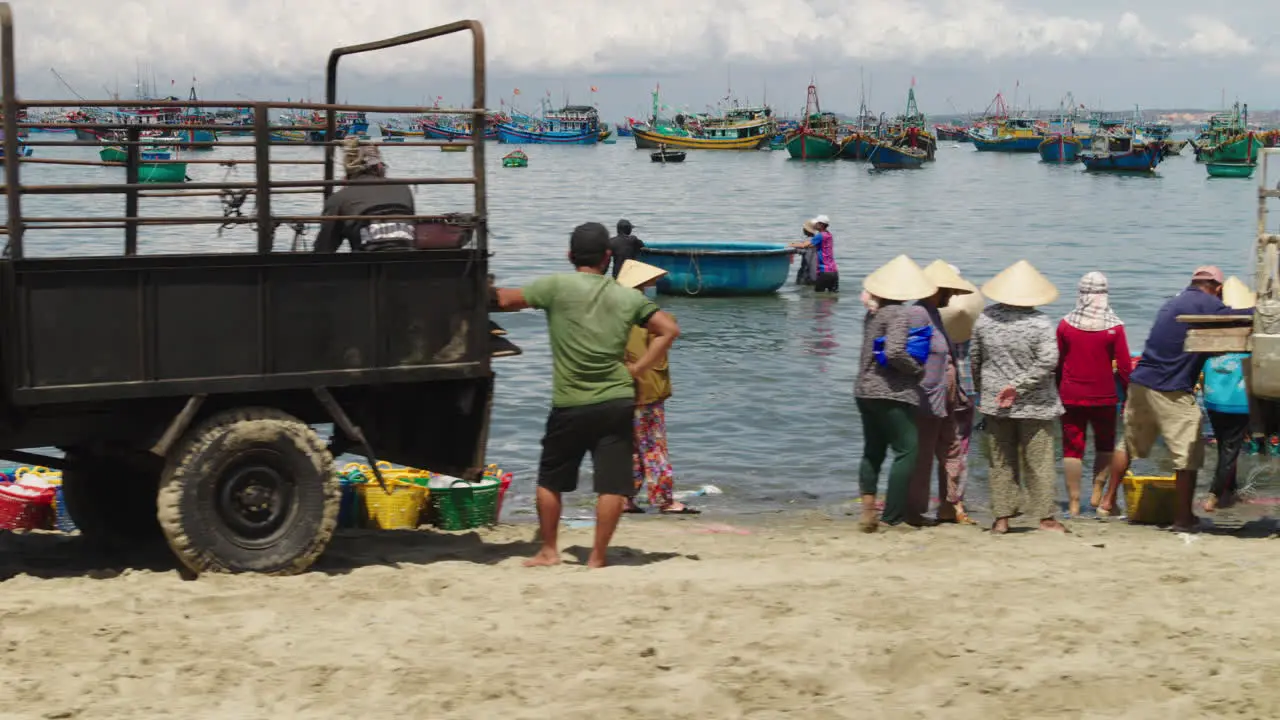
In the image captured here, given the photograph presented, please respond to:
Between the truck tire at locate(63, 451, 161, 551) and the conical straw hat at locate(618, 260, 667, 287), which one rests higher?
the conical straw hat at locate(618, 260, 667, 287)

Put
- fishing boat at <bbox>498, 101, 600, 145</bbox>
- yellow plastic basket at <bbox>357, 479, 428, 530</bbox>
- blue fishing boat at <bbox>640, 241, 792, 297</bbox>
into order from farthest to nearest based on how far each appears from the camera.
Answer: fishing boat at <bbox>498, 101, 600, 145</bbox> < blue fishing boat at <bbox>640, 241, 792, 297</bbox> < yellow plastic basket at <bbox>357, 479, 428, 530</bbox>

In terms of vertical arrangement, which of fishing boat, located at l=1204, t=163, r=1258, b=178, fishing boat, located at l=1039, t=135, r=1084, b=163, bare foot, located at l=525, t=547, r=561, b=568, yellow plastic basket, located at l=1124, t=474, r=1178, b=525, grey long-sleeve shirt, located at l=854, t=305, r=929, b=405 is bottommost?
yellow plastic basket, located at l=1124, t=474, r=1178, b=525

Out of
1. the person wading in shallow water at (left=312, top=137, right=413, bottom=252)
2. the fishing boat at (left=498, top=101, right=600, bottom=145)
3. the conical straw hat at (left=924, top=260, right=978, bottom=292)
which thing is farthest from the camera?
the fishing boat at (left=498, top=101, right=600, bottom=145)

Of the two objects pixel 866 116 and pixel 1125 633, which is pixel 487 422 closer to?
pixel 1125 633

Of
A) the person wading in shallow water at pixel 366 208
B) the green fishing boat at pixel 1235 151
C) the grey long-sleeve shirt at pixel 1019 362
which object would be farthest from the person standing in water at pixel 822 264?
the green fishing boat at pixel 1235 151

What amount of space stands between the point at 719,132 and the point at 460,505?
408ft

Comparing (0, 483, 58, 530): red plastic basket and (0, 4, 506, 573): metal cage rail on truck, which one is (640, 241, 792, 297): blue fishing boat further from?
(0, 4, 506, 573): metal cage rail on truck

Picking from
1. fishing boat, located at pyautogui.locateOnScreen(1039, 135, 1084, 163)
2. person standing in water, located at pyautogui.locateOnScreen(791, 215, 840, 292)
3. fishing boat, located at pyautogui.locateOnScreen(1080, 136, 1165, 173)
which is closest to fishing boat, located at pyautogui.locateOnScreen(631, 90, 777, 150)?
fishing boat, located at pyautogui.locateOnScreen(1039, 135, 1084, 163)

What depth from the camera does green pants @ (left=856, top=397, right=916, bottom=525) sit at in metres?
8.54

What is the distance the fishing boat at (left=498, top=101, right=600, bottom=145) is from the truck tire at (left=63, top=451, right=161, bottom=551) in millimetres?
139419

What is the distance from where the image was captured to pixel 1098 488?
1057cm

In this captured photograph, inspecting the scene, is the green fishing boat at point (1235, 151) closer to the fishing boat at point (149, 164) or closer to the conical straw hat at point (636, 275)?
the fishing boat at point (149, 164)

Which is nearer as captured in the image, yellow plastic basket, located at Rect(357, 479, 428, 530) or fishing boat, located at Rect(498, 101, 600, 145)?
yellow plastic basket, located at Rect(357, 479, 428, 530)

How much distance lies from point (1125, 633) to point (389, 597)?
3.12 meters
